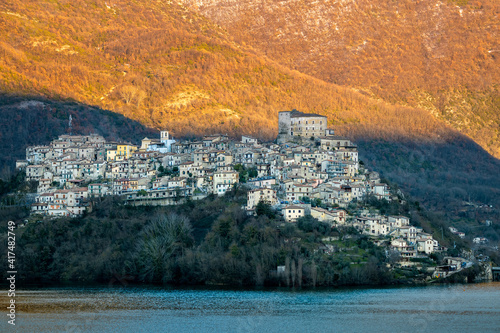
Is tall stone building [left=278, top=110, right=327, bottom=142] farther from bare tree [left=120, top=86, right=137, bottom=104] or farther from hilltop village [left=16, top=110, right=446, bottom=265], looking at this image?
bare tree [left=120, top=86, right=137, bottom=104]

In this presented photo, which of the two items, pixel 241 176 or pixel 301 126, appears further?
pixel 301 126

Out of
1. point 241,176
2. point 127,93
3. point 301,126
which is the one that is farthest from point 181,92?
point 241,176

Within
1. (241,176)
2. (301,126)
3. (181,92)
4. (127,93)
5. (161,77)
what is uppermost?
(161,77)

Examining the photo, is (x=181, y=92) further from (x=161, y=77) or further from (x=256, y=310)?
(x=256, y=310)

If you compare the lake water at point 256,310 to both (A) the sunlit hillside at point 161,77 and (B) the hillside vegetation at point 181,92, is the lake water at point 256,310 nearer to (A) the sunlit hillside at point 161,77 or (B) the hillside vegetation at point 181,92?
(B) the hillside vegetation at point 181,92

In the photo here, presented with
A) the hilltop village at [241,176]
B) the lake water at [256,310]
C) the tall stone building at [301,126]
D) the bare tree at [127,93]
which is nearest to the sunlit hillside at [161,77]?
the bare tree at [127,93]

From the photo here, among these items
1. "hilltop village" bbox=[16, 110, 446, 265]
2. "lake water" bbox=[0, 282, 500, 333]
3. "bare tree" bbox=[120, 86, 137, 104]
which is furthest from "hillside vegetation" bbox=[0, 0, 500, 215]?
"lake water" bbox=[0, 282, 500, 333]
